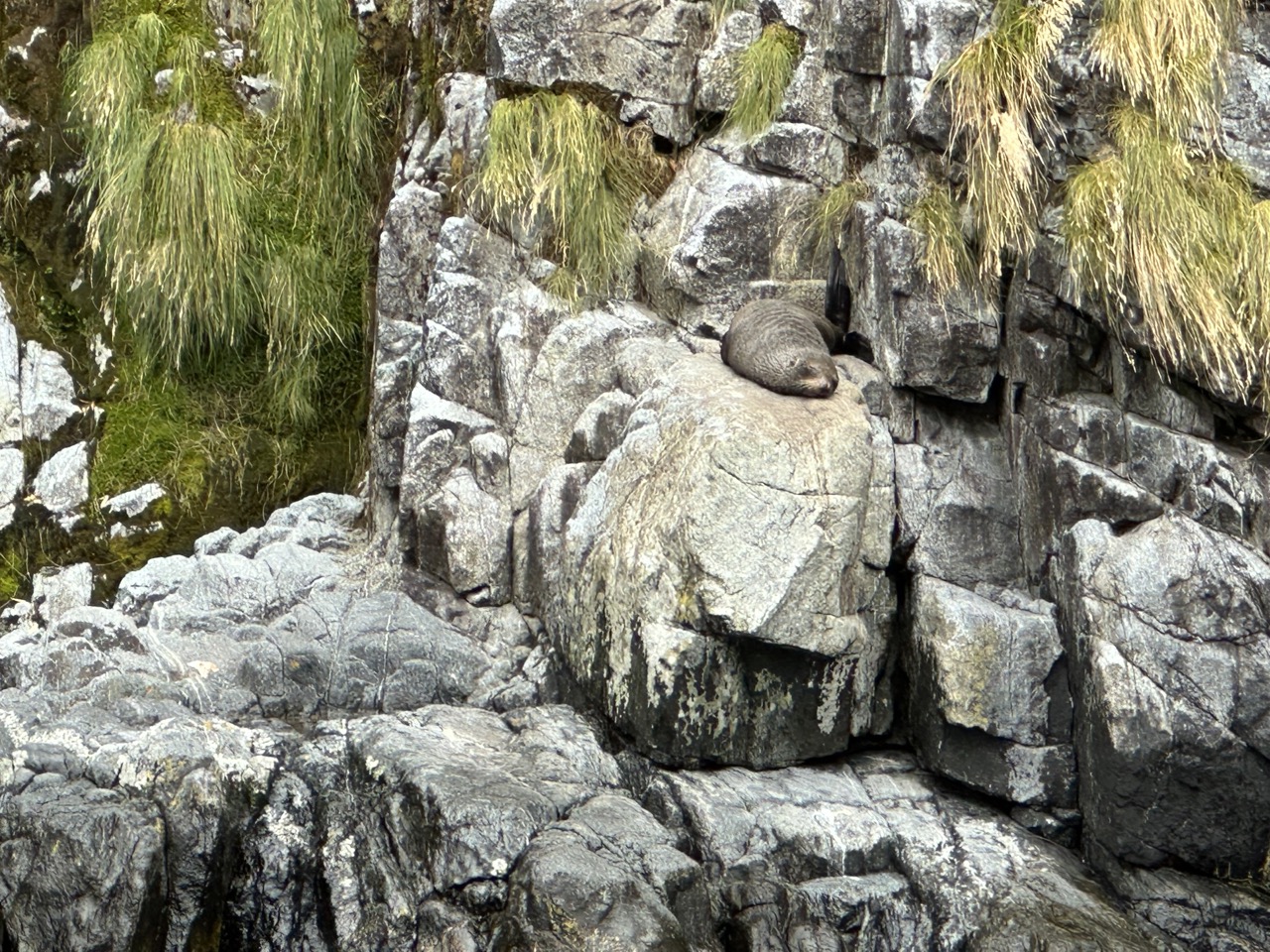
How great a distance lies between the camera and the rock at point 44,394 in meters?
9.52

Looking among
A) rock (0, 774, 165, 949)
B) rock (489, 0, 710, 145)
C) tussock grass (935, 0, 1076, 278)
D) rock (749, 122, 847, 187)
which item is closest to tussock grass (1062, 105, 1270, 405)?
tussock grass (935, 0, 1076, 278)

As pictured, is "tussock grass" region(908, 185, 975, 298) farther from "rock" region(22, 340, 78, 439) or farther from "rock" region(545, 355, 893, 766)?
"rock" region(22, 340, 78, 439)

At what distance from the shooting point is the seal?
26.7 ft

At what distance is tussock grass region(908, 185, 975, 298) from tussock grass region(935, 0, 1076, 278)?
189 millimetres

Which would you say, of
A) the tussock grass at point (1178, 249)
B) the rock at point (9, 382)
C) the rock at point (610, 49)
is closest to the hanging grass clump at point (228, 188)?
the rock at point (9, 382)

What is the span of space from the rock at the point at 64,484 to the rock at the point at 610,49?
359cm

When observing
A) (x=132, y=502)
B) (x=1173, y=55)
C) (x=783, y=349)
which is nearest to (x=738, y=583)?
(x=783, y=349)

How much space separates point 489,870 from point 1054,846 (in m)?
2.93

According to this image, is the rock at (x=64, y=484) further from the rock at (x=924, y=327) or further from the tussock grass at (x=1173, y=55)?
the tussock grass at (x=1173, y=55)

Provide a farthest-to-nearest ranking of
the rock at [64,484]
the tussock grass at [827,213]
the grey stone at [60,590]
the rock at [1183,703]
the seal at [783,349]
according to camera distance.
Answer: the rock at [64,484]
the grey stone at [60,590]
the tussock grass at [827,213]
the seal at [783,349]
the rock at [1183,703]

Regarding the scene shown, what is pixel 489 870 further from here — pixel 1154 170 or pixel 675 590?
pixel 1154 170

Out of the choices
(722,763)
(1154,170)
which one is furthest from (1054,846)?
(1154,170)

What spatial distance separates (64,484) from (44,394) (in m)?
0.60

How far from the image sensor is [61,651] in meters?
8.34
